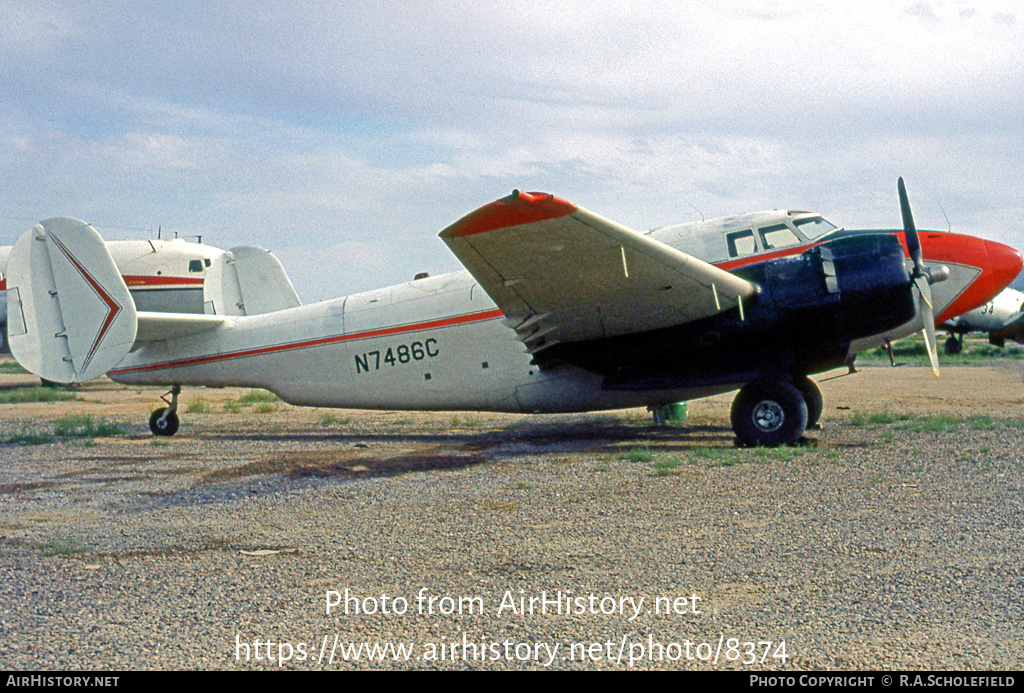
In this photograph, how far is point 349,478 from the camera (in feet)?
25.2

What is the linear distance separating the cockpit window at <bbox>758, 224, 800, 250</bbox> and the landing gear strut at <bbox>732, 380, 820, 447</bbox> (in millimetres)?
1774

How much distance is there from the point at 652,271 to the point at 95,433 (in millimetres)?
8842

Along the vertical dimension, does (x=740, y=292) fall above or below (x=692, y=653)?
above

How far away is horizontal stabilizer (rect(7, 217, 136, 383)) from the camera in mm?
11336

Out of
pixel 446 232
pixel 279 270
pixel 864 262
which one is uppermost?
pixel 279 270

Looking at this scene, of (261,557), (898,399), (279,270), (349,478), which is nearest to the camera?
(261,557)

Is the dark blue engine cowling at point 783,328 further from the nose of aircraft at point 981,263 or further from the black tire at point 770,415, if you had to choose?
the nose of aircraft at point 981,263

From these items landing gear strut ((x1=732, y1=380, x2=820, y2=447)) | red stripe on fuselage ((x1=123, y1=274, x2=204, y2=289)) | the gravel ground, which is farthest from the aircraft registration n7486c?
red stripe on fuselage ((x1=123, y1=274, x2=204, y2=289))

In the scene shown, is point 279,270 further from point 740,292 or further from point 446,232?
point 740,292

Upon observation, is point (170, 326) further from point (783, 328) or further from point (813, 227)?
point (813, 227)

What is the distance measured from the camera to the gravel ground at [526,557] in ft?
10.7

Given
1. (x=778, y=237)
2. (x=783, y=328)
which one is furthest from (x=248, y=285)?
(x=783, y=328)

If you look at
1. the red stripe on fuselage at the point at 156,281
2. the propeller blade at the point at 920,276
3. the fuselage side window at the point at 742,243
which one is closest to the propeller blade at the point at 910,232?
the propeller blade at the point at 920,276
